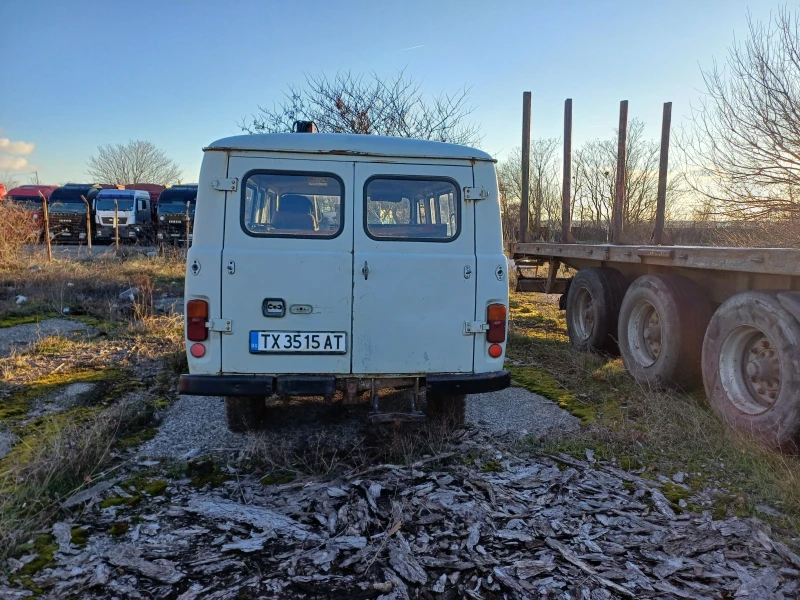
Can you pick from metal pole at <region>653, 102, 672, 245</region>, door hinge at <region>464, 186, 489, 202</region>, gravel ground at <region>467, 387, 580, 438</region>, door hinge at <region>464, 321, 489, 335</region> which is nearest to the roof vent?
Result: door hinge at <region>464, 186, 489, 202</region>

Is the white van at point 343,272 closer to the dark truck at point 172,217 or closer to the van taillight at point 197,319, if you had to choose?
the van taillight at point 197,319

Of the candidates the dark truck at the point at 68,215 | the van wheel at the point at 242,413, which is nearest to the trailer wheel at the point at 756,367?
the van wheel at the point at 242,413

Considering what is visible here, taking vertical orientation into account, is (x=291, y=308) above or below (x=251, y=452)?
above

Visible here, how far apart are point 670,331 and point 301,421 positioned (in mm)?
3415

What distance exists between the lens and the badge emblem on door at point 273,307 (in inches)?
155

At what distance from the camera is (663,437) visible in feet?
14.6

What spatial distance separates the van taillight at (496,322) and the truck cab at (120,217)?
22.0m

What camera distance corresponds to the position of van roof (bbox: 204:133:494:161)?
3.96 m

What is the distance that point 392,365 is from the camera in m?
4.09

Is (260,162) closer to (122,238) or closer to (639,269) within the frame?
(639,269)

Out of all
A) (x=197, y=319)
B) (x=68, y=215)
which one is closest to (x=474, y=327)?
(x=197, y=319)

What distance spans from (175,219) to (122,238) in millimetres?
3742

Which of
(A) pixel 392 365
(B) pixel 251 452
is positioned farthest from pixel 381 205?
(B) pixel 251 452

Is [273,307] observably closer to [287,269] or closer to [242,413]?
[287,269]
